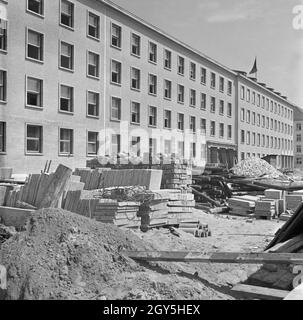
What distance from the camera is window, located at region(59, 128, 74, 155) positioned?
2030 cm

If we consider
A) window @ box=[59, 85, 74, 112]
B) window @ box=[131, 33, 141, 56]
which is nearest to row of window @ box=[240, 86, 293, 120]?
window @ box=[131, 33, 141, 56]

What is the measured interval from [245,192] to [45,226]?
12.0m

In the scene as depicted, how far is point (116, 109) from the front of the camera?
22.8 metres

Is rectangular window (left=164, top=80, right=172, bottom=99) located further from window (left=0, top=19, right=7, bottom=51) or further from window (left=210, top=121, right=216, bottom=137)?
window (left=0, top=19, right=7, bottom=51)

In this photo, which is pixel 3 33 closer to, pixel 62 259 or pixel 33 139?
pixel 33 139

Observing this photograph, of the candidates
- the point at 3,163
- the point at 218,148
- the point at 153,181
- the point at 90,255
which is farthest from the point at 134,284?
the point at 218,148

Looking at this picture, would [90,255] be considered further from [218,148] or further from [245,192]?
[218,148]

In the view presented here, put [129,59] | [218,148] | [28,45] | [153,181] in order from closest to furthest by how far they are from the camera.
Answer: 1. [153,181]
2. [28,45]
3. [129,59]
4. [218,148]

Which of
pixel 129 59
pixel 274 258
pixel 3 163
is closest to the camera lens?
pixel 274 258

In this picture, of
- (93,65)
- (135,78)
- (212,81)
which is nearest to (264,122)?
(212,81)

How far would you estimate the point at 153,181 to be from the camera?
916 centimetres

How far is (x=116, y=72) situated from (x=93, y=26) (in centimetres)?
279

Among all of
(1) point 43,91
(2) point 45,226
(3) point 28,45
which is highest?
(3) point 28,45
